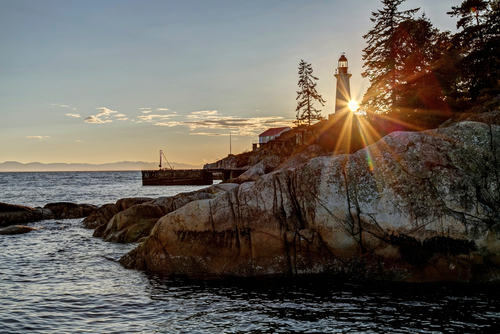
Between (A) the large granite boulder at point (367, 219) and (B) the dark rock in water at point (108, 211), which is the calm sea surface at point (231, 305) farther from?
(B) the dark rock in water at point (108, 211)

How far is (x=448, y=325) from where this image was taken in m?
6.93

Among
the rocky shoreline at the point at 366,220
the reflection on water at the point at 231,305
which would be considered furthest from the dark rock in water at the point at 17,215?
the rocky shoreline at the point at 366,220

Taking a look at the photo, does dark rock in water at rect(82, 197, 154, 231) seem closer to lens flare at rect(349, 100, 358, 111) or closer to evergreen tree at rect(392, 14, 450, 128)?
evergreen tree at rect(392, 14, 450, 128)

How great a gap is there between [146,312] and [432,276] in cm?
652

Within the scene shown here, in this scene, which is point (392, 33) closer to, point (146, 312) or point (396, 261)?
point (396, 261)

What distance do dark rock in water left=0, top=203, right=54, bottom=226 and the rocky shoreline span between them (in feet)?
52.0

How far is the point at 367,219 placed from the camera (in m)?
9.70

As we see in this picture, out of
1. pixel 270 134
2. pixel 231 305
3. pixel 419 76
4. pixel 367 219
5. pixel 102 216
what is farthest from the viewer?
pixel 270 134

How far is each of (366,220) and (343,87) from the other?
1940 inches

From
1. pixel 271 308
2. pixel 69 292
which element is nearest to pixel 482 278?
pixel 271 308

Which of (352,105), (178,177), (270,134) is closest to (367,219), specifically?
(352,105)

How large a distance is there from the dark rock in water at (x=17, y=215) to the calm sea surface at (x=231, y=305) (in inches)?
548

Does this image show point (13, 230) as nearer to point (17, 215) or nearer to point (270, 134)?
point (17, 215)

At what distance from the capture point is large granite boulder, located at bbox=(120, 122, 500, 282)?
9.29 meters
